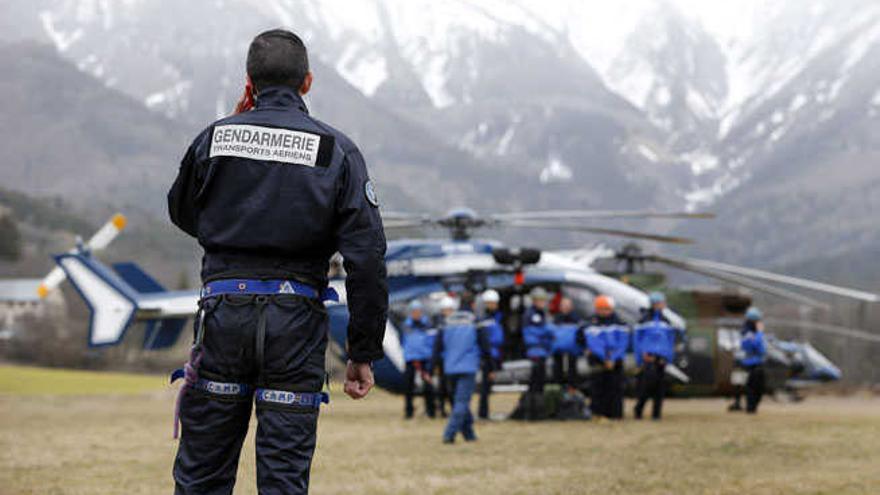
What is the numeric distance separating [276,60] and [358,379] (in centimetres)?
130

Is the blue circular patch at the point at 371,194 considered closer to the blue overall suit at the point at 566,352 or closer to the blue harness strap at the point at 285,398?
the blue harness strap at the point at 285,398

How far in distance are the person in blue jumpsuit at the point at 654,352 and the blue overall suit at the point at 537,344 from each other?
129 cm

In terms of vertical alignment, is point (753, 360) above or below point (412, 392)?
above

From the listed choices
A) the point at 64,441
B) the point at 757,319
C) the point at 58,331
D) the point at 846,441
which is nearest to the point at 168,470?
the point at 64,441

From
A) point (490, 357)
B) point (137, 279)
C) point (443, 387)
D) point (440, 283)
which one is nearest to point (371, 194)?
point (490, 357)

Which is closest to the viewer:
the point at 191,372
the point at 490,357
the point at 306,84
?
the point at 191,372

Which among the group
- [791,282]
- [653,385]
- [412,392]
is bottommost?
[412,392]

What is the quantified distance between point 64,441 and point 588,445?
5.67 m

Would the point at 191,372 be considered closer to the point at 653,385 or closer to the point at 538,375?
the point at 538,375

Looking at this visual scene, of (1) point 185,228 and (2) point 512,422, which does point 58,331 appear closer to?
(2) point 512,422

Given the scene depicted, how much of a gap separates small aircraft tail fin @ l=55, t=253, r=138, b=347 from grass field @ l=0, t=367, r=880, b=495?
348 centimetres

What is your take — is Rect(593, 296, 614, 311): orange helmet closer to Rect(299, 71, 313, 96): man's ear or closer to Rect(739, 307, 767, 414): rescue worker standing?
Rect(739, 307, 767, 414): rescue worker standing

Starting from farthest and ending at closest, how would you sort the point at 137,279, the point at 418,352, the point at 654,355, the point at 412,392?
the point at 137,279, the point at 412,392, the point at 418,352, the point at 654,355

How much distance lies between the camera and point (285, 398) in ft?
15.0
